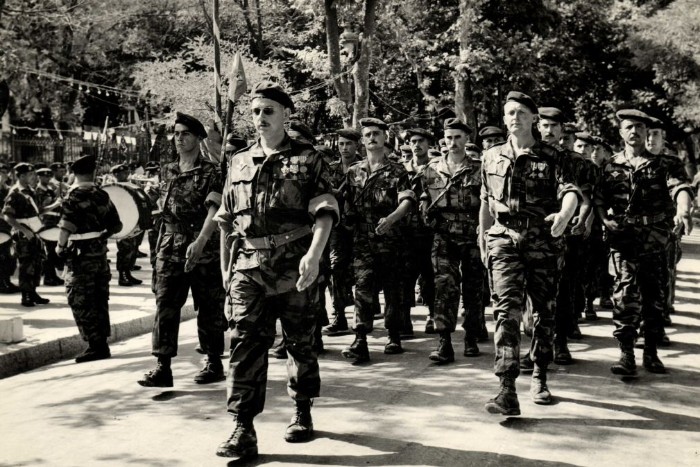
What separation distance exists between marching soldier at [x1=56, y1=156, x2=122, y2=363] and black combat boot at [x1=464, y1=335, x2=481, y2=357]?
12.1 ft

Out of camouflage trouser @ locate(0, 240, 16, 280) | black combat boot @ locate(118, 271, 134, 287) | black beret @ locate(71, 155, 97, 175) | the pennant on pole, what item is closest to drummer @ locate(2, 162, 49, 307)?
camouflage trouser @ locate(0, 240, 16, 280)

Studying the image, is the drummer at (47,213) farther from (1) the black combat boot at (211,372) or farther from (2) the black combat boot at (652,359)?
(2) the black combat boot at (652,359)

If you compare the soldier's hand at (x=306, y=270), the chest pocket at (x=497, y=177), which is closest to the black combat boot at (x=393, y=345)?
the chest pocket at (x=497, y=177)

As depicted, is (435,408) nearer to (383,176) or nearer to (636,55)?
(383,176)

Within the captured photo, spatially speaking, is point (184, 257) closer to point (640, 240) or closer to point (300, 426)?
point (300, 426)

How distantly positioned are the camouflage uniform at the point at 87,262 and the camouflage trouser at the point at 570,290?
178 inches

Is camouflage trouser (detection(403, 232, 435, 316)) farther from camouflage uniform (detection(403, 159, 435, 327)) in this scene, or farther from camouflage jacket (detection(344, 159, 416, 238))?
camouflage jacket (detection(344, 159, 416, 238))

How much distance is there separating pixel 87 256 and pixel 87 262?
0.06m

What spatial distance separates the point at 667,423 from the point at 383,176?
12.1 ft

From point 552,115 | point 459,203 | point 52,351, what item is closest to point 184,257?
point 459,203

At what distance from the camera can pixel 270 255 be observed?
511 cm

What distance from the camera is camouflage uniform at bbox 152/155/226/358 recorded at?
6.77 meters

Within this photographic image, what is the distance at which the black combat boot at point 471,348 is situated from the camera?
791 centimetres

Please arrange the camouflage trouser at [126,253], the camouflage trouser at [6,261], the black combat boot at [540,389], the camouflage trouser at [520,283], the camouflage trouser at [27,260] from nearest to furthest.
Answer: the camouflage trouser at [520,283] < the black combat boot at [540,389] < the camouflage trouser at [27,260] < the camouflage trouser at [6,261] < the camouflage trouser at [126,253]
